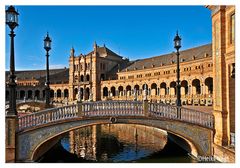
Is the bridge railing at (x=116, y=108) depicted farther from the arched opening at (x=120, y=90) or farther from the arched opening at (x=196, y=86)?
the arched opening at (x=120, y=90)

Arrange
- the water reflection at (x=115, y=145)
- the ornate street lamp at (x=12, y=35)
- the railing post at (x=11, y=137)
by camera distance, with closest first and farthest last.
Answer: the ornate street lamp at (x=12, y=35) < the railing post at (x=11, y=137) < the water reflection at (x=115, y=145)

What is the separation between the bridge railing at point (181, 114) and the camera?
11.4 meters

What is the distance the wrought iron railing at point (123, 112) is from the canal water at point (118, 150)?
1984 mm

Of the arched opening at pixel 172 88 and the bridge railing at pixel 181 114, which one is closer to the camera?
the bridge railing at pixel 181 114

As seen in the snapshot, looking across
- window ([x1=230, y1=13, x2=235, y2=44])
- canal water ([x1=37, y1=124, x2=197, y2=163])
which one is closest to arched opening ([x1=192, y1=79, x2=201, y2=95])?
canal water ([x1=37, y1=124, x2=197, y2=163])

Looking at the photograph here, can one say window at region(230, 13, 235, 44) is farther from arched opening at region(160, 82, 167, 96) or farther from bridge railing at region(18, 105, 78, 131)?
arched opening at region(160, 82, 167, 96)

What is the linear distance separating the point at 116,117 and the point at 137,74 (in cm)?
5430

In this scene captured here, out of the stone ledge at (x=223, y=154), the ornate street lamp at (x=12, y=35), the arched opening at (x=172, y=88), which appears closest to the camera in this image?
the stone ledge at (x=223, y=154)

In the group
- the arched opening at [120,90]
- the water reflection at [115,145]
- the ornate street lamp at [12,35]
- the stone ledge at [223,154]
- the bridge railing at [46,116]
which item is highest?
the ornate street lamp at [12,35]

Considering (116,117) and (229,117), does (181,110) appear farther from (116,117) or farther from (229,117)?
(116,117)

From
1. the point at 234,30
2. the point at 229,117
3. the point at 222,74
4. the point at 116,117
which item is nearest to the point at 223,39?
the point at 234,30

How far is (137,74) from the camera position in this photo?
65.3 metres

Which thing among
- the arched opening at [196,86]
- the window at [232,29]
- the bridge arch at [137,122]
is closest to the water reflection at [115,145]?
the bridge arch at [137,122]

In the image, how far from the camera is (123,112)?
1145cm
